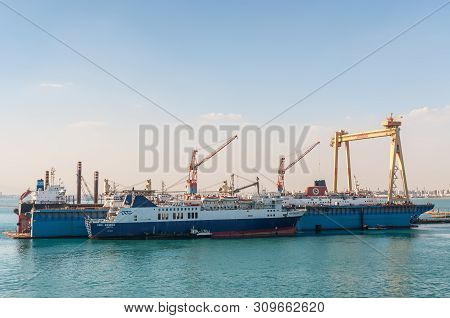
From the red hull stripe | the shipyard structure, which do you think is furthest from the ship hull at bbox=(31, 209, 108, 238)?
the red hull stripe

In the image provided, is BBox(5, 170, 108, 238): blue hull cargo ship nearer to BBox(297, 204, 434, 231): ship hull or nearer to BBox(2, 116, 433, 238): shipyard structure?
BBox(2, 116, 433, 238): shipyard structure

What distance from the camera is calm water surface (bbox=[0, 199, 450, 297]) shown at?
3225 centimetres

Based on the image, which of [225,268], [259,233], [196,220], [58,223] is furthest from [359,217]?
[58,223]

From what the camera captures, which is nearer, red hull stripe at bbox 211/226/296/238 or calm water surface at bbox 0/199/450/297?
calm water surface at bbox 0/199/450/297

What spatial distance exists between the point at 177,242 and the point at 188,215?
6.15 metres

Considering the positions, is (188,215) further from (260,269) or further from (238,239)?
(260,269)

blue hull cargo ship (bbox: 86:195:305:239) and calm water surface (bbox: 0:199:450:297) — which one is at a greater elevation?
blue hull cargo ship (bbox: 86:195:305:239)

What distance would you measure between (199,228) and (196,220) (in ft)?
4.24

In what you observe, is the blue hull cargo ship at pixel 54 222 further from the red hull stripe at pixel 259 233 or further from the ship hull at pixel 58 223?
the red hull stripe at pixel 259 233

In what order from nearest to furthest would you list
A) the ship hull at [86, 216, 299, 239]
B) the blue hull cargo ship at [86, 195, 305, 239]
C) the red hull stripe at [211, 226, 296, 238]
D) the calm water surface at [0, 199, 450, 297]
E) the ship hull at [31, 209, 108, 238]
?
the calm water surface at [0, 199, 450, 297]
the ship hull at [86, 216, 299, 239]
the blue hull cargo ship at [86, 195, 305, 239]
the red hull stripe at [211, 226, 296, 238]
the ship hull at [31, 209, 108, 238]

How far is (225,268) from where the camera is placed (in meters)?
40.4

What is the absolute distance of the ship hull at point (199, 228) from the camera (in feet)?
206

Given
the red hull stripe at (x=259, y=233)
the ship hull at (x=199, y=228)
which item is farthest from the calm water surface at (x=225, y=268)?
the red hull stripe at (x=259, y=233)

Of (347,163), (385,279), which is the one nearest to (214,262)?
(385,279)
